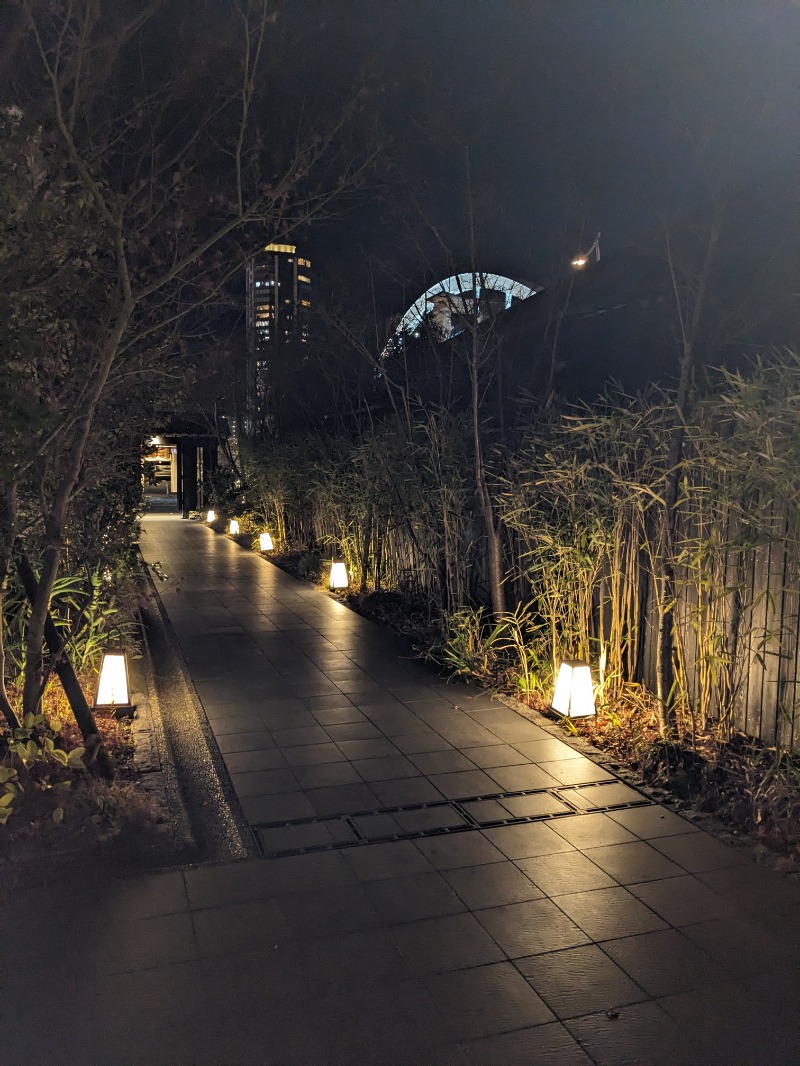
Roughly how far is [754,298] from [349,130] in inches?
100

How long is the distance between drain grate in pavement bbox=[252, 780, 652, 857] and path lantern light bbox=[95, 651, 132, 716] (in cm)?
171

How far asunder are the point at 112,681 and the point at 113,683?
0.01 meters

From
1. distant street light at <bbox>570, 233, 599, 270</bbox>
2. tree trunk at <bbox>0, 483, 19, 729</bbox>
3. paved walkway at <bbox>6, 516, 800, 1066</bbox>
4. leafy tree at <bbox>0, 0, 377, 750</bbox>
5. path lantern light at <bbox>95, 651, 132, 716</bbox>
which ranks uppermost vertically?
distant street light at <bbox>570, 233, 599, 270</bbox>

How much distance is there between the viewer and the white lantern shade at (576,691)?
4.57 m

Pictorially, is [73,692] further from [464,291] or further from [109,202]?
[464,291]

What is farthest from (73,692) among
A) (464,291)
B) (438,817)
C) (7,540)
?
(464,291)

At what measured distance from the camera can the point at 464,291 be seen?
617 centimetres

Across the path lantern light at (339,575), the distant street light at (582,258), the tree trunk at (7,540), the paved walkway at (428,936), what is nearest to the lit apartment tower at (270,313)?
the distant street light at (582,258)

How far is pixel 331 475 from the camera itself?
33.3 ft

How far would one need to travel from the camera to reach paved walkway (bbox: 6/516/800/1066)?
214cm

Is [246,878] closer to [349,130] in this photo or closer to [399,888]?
[399,888]

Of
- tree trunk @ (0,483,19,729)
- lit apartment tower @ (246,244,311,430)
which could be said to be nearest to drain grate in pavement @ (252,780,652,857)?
tree trunk @ (0,483,19,729)

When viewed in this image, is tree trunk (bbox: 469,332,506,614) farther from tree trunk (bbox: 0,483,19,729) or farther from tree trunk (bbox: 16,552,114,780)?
tree trunk (bbox: 0,483,19,729)

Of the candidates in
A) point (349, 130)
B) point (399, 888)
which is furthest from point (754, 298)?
point (399, 888)
